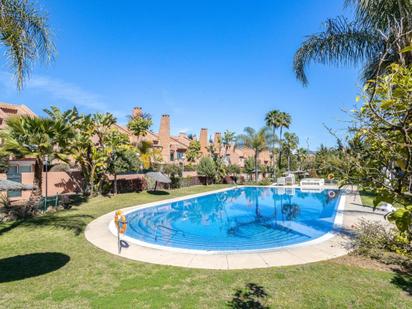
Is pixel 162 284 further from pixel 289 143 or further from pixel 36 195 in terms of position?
pixel 289 143

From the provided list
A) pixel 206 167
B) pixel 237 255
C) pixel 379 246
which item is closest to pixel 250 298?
pixel 237 255

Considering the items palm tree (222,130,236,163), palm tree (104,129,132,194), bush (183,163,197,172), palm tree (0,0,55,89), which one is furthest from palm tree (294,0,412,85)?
palm tree (222,130,236,163)

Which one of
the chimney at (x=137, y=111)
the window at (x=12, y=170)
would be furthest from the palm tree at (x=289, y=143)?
the window at (x=12, y=170)

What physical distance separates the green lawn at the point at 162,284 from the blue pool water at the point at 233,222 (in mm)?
3429

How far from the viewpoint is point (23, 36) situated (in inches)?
295

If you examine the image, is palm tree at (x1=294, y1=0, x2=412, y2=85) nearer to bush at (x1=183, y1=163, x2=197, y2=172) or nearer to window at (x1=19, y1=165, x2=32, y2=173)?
window at (x1=19, y1=165, x2=32, y2=173)

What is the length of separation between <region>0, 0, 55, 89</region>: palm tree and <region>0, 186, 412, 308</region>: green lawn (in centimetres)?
531

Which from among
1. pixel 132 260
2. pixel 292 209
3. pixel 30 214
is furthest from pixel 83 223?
pixel 292 209

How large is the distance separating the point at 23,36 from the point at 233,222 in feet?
45.2

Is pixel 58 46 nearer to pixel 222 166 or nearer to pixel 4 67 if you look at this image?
pixel 4 67

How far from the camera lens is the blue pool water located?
1188 centimetres

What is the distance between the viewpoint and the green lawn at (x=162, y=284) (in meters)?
5.50

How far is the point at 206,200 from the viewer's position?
2431 cm

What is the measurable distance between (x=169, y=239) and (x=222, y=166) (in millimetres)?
26018
